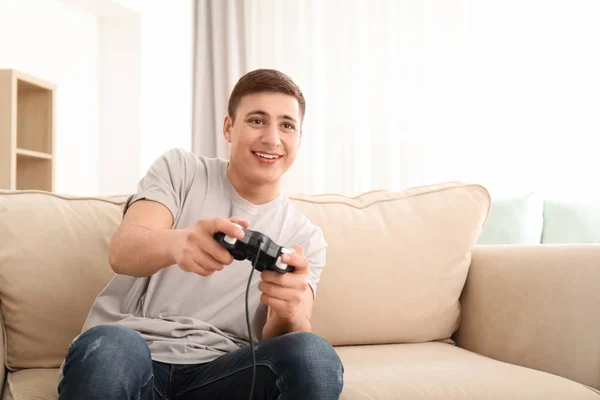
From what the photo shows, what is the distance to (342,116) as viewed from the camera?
14.6ft

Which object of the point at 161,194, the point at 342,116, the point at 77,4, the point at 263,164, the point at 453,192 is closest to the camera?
the point at 161,194

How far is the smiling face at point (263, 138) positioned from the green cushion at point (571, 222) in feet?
5.77

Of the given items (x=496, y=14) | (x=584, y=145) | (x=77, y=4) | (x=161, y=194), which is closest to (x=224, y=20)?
(x=77, y=4)

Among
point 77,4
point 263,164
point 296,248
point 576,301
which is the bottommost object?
point 576,301

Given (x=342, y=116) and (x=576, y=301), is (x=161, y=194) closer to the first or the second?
(x=576, y=301)

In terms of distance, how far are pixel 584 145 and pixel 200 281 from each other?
328 cm

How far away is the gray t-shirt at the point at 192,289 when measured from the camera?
50.1 inches

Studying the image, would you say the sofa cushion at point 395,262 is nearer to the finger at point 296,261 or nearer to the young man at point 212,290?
the young man at point 212,290

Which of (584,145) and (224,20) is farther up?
(224,20)

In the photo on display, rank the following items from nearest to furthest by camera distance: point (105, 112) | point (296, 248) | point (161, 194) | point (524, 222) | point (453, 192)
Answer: point (296, 248)
point (161, 194)
point (453, 192)
point (524, 222)
point (105, 112)

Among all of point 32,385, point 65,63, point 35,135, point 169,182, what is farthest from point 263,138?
point 65,63

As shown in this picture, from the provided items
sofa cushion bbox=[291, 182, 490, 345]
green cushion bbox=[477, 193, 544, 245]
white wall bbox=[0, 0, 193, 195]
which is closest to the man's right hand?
sofa cushion bbox=[291, 182, 490, 345]

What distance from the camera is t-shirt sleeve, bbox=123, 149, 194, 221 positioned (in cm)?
133

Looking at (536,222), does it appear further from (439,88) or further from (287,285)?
(287,285)
